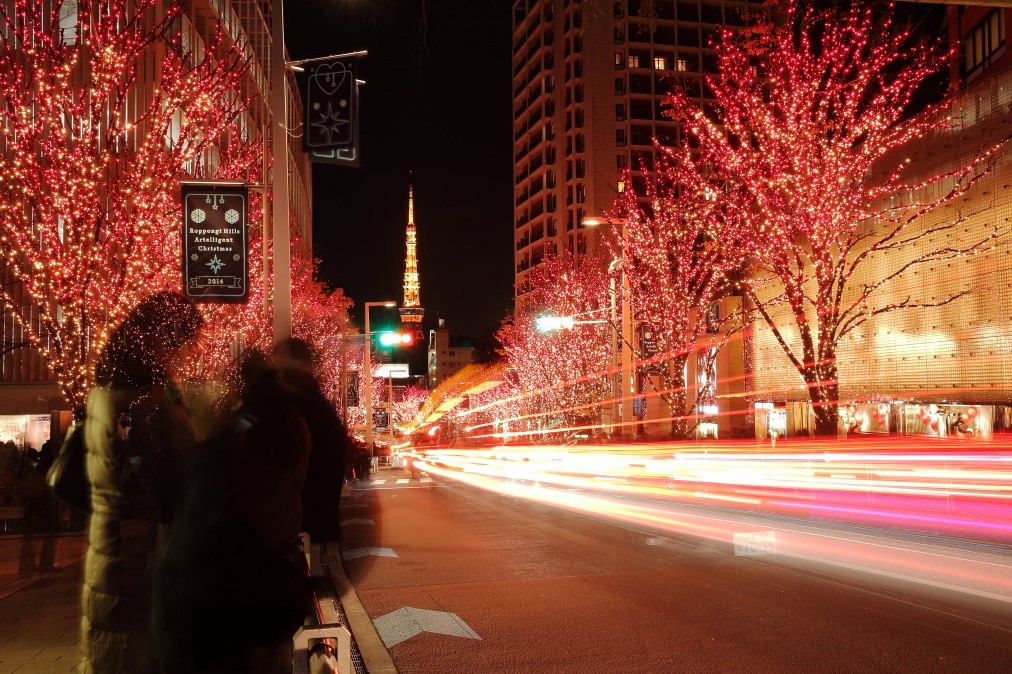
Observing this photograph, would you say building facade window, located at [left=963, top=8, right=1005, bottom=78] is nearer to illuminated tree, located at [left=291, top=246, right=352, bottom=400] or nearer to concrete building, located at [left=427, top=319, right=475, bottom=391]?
illuminated tree, located at [left=291, top=246, right=352, bottom=400]

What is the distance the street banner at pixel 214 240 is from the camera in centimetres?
1127

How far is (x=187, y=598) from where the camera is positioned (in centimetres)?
314

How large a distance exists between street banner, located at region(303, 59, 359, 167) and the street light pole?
3.35 ft

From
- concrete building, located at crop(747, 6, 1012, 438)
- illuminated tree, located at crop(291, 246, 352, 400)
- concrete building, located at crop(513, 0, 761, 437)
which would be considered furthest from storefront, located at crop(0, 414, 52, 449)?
concrete building, located at crop(513, 0, 761, 437)

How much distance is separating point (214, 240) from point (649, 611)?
7.26 metres

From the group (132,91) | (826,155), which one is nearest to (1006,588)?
(826,155)

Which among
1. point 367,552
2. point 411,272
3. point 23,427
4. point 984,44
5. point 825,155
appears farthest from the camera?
point 411,272

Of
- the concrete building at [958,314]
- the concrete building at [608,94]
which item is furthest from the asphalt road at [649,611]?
the concrete building at [608,94]

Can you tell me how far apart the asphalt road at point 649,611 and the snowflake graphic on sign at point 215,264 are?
4213 millimetres

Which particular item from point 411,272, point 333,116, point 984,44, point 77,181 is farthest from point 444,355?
point 333,116

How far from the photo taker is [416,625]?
7.71 m

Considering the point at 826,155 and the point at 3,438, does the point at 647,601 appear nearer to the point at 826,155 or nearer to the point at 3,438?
the point at 826,155

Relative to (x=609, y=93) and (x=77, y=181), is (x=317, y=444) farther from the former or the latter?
(x=609, y=93)

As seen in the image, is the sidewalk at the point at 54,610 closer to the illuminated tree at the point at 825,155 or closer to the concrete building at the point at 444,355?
the illuminated tree at the point at 825,155
